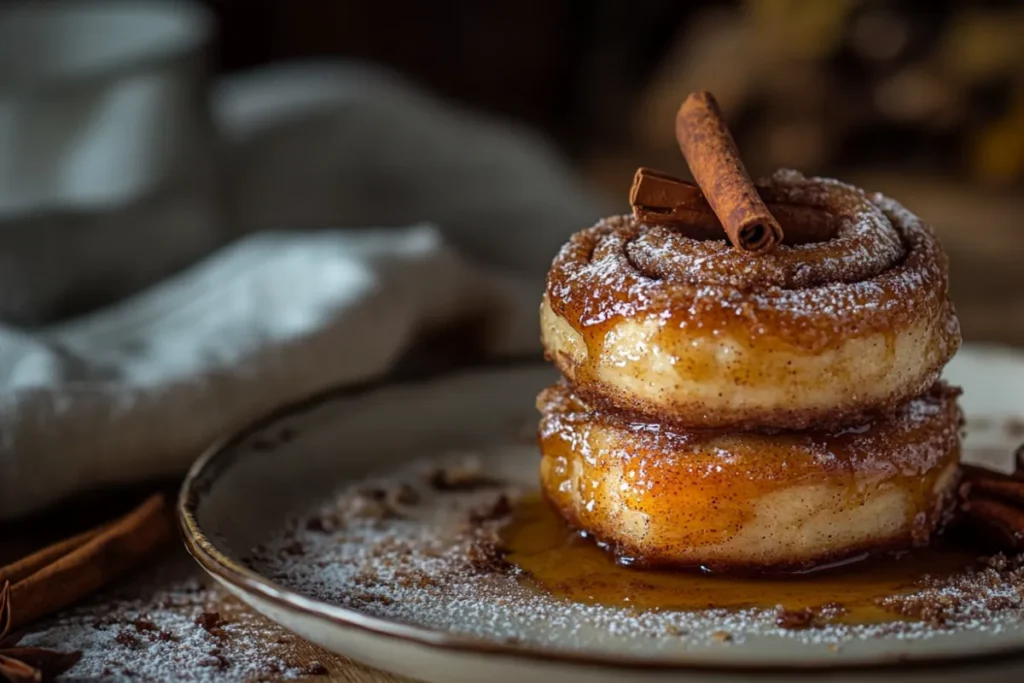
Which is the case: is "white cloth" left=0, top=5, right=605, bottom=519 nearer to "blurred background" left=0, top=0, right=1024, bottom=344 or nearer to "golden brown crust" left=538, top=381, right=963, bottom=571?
"golden brown crust" left=538, top=381, right=963, bottom=571

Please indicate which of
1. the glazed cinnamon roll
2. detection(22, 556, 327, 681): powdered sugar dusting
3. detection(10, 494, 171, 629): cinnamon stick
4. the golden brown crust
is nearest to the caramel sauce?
the golden brown crust

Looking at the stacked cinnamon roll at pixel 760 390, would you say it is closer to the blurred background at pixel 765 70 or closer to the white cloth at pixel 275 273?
the white cloth at pixel 275 273

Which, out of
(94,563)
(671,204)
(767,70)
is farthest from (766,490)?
(767,70)

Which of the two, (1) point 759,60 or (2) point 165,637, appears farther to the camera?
(1) point 759,60

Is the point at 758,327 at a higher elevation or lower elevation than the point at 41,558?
higher

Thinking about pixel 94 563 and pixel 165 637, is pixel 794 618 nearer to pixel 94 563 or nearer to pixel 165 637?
pixel 165 637

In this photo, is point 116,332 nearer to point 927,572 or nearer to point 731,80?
point 927,572
